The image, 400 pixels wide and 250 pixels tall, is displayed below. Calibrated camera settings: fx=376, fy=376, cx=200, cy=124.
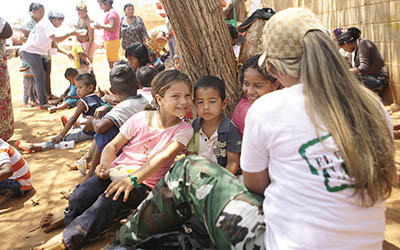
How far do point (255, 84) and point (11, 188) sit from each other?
8.62 ft

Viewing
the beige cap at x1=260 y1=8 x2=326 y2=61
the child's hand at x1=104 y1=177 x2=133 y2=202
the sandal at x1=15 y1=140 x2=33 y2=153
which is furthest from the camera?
the sandal at x1=15 y1=140 x2=33 y2=153

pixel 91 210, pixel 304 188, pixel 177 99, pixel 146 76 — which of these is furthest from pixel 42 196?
pixel 304 188

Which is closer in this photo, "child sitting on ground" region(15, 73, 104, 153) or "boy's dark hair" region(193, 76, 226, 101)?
"boy's dark hair" region(193, 76, 226, 101)

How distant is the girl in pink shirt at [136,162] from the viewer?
2672 millimetres

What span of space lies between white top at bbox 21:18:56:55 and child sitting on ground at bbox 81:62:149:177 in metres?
4.39

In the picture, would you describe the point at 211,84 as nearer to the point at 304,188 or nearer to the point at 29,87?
the point at 304,188

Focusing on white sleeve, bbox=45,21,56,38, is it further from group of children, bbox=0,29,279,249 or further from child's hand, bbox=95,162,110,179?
child's hand, bbox=95,162,110,179

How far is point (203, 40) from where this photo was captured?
11.7 feet

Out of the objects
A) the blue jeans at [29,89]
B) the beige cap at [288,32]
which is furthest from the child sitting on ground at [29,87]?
the beige cap at [288,32]

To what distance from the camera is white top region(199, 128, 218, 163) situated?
2895mm

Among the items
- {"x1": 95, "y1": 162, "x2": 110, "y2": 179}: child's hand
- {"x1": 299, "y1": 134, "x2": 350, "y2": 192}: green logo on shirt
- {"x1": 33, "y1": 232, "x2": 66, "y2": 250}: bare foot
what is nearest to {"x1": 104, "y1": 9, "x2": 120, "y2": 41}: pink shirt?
{"x1": 95, "y1": 162, "x2": 110, "y2": 179}: child's hand

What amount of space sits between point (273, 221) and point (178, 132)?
1.33m

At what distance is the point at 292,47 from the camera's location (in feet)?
6.12

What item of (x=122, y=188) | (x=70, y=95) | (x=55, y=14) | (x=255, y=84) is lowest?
(x=122, y=188)
